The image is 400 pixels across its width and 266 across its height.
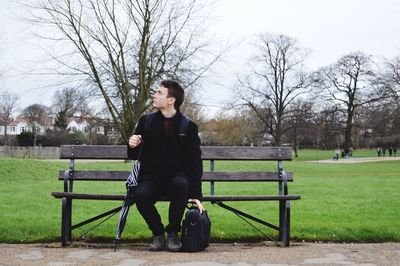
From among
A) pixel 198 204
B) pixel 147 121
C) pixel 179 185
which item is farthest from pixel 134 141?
pixel 198 204

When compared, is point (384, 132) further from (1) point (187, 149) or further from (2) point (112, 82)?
(1) point (187, 149)

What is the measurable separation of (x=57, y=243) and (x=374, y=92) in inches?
2284

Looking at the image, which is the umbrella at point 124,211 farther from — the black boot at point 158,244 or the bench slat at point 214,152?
the bench slat at point 214,152

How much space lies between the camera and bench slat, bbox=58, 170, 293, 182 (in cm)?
588

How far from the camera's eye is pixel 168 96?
219 inches

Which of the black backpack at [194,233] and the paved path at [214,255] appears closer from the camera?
the paved path at [214,255]

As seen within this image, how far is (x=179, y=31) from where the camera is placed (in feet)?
86.1

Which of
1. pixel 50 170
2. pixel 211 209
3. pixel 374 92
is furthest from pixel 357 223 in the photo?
pixel 374 92

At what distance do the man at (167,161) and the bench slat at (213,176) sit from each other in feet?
1.76

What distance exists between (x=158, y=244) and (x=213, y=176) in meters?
1.15

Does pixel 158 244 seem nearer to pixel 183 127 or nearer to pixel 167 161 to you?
pixel 167 161

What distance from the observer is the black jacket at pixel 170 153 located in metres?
5.42

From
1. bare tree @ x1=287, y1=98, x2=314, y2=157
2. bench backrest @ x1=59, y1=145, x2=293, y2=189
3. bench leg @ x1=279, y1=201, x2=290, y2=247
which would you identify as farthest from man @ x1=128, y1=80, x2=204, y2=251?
bare tree @ x1=287, y1=98, x2=314, y2=157

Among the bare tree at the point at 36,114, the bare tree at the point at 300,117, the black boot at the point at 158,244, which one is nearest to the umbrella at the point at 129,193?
the black boot at the point at 158,244
